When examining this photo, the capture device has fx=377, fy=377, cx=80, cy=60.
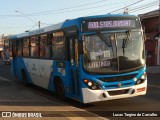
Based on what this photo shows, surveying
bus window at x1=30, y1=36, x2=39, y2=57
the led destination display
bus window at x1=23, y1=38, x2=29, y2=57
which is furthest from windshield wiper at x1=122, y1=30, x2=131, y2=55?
bus window at x1=23, y1=38, x2=29, y2=57

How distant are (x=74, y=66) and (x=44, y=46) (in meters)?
3.61

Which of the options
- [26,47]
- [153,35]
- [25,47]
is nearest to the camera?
[26,47]

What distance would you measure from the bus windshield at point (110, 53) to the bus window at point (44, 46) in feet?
12.0

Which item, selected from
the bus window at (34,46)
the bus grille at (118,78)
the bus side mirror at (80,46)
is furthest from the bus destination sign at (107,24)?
the bus window at (34,46)

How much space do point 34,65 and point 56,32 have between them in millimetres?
3730

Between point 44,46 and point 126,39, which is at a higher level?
point 126,39

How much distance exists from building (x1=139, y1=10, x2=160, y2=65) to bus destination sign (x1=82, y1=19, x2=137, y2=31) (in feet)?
111

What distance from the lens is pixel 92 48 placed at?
460 inches

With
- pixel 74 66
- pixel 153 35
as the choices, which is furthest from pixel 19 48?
pixel 153 35

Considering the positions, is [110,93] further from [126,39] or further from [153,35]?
[153,35]

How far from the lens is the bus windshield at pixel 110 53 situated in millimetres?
11641

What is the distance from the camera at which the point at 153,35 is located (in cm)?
4725

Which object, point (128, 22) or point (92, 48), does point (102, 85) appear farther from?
point (128, 22)

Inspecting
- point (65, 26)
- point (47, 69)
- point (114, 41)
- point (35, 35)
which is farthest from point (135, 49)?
point (35, 35)
